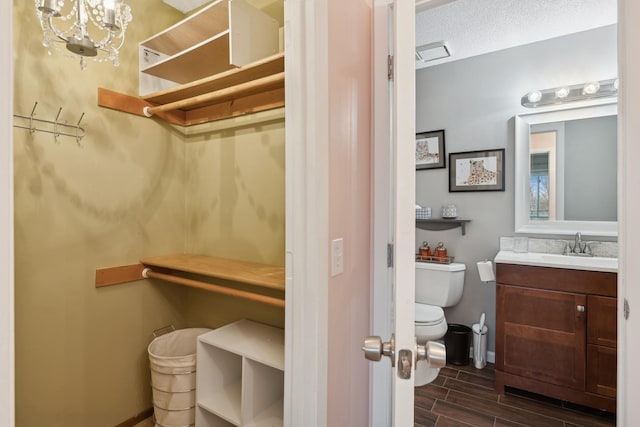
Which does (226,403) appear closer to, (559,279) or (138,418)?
(138,418)

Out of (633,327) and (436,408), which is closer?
(633,327)

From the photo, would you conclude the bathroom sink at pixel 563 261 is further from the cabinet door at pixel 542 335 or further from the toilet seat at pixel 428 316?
the toilet seat at pixel 428 316

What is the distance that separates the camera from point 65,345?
1.59 metres

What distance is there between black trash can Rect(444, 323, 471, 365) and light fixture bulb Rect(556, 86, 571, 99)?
193 centimetres

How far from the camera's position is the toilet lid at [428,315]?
2.29 m

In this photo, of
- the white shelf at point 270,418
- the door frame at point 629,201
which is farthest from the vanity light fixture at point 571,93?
the white shelf at point 270,418

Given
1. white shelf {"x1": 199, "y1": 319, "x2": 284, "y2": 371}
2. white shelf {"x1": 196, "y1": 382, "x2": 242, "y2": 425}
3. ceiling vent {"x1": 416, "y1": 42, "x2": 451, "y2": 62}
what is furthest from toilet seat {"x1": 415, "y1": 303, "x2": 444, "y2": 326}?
ceiling vent {"x1": 416, "y1": 42, "x2": 451, "y2": 62}

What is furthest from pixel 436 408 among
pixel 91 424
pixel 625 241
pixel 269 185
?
pixel 91 424

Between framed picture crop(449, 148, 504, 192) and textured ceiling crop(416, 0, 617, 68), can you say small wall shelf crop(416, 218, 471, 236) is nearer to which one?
framed picture crop(449, 148, 504, 192)

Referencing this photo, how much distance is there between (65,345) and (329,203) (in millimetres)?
1527

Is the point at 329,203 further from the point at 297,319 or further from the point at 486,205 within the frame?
the point at 486,205

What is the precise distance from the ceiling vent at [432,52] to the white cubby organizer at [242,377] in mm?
2402

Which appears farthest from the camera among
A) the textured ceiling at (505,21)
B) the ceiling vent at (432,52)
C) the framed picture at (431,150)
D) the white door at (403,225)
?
the framed picture at (431,150)

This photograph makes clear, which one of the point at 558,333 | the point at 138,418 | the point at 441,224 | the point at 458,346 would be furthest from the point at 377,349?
the point at 441,224
